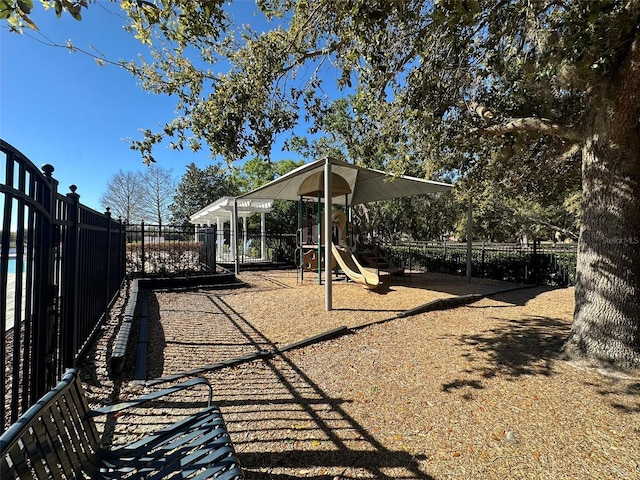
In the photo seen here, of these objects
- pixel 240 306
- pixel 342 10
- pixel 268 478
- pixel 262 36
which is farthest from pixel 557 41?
pixel 240 306

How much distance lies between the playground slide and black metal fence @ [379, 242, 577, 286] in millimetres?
5970

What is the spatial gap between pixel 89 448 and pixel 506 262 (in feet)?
43.5

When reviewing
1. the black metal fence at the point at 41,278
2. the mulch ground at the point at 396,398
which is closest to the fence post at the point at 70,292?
Result: the black metal fence at the point at 41,278

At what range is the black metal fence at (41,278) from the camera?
1.72 m

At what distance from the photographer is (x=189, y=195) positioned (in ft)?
140

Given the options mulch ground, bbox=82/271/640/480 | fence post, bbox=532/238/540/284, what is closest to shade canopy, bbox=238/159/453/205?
mulch ground, bbox=82/271/640/480

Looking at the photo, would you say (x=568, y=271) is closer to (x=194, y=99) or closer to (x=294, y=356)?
(x=294, y=356)

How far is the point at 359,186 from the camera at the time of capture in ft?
40.0

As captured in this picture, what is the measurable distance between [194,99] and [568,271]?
12.0 metres

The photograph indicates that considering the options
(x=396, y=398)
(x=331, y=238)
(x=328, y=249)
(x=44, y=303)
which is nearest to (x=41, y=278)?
(x=44, y=303)

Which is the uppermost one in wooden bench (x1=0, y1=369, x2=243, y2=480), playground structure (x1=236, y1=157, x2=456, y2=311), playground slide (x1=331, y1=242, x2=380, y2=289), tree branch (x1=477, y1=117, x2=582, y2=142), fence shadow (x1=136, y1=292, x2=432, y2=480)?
playground structure (x1=236, y1=157, x2=456, y2=311)

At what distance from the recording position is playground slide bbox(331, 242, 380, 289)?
8.49 meters

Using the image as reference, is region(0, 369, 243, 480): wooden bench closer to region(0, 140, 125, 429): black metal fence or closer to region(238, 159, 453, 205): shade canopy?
region(0, 140, 125, 429): black metal fence

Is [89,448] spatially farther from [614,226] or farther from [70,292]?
[614,226]
